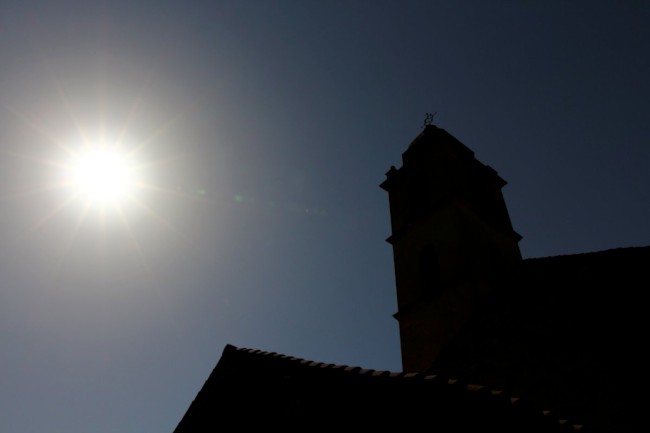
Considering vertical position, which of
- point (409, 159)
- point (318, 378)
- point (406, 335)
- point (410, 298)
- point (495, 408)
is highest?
point (409, 159)

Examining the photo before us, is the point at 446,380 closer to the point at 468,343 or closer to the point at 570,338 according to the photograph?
the point at 570,338

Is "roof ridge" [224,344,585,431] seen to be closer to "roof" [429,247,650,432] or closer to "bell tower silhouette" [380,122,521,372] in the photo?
"roof" [429,247,650,432]

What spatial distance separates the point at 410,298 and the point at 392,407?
9.37 meters

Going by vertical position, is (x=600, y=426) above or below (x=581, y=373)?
below

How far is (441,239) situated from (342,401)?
9.48m

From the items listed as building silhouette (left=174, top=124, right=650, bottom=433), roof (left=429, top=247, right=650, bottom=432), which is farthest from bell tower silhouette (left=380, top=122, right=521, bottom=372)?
roof (left=429, top=247, right=650, bottom=432)

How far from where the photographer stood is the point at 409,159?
52.8 feet

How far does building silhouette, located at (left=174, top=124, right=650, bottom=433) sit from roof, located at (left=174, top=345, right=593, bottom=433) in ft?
0.04

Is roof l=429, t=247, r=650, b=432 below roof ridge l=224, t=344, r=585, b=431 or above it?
above

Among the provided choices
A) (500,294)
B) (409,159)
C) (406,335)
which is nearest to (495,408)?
(500,294)

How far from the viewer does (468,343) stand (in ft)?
30.6

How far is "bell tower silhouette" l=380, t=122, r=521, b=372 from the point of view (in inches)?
430

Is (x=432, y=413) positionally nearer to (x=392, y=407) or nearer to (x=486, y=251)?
(x=392, y=407)

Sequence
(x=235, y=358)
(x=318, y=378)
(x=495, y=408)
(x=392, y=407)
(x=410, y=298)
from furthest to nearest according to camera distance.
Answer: (x=410, y=298) < (x=235, y=358) < (x=318, y=378) < (x=392, y=407) < (x=495, y=408)
